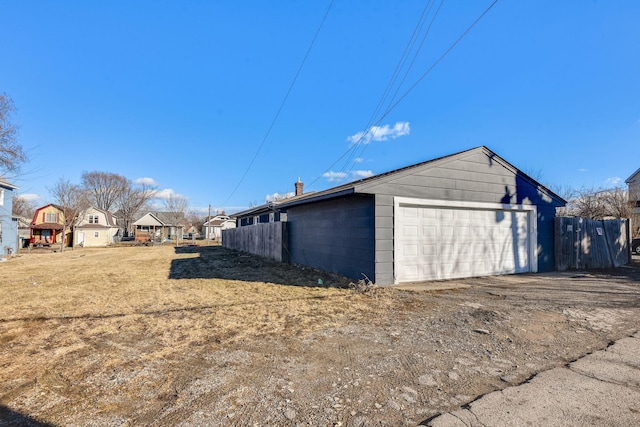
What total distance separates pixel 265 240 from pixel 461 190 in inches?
373

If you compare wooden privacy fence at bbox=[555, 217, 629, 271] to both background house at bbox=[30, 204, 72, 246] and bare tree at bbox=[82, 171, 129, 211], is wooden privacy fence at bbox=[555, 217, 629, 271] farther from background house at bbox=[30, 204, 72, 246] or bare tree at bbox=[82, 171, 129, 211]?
bare tree at bbox=[82, 171, 129, 211]

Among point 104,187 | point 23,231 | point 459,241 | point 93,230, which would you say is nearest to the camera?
point 459,241

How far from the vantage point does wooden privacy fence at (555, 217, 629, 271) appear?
1003 cm

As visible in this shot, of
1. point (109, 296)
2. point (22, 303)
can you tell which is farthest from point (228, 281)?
point (22, 303)

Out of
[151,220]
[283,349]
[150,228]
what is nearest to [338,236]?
[283,349]

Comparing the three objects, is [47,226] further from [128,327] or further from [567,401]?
[567,401]

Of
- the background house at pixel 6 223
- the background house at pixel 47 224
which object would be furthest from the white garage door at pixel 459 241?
the background house at pixel 47 224

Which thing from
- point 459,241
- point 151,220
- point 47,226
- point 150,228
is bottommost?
point 459,241

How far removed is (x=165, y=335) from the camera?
4258 millimetres

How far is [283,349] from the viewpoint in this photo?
3.72 m

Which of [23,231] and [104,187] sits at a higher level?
[104,187]

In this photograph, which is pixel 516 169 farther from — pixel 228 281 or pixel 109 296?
pixel 109 296

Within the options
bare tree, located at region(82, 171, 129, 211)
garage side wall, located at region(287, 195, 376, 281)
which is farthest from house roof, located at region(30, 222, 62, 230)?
garage side wall, located at region(287, 195, 376, 281)

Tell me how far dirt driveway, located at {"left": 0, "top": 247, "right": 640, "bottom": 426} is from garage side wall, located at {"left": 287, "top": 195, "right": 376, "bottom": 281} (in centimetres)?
126
